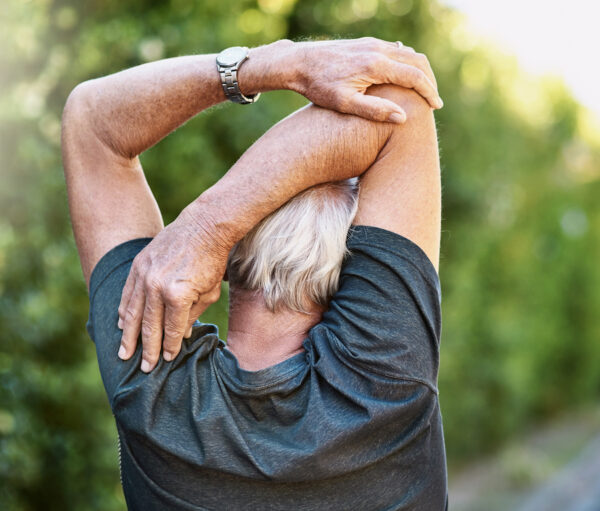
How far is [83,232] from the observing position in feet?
5.13

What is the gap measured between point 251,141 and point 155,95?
327 centimetres

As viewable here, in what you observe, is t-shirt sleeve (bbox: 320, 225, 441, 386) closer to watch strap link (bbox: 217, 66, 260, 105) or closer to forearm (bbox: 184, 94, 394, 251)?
forearm (bbox: 184, 94, 394, 251)

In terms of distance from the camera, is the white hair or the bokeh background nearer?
the white hair

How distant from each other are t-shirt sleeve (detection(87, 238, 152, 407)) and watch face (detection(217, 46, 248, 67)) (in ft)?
1.43

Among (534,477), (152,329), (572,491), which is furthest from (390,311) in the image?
(534,477)

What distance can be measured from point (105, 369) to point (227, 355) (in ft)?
0.85

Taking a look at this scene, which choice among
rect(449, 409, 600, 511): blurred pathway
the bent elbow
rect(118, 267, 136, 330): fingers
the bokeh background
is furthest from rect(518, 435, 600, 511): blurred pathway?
the bent elbow

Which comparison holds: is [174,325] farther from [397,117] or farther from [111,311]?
[397,117]

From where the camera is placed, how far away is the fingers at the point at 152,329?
138 cm

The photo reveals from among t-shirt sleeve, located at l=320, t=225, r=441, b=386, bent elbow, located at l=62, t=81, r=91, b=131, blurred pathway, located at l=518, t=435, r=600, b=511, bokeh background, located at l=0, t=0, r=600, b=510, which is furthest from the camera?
blurred pathway, located at l=518, t=435, r=600, b=511

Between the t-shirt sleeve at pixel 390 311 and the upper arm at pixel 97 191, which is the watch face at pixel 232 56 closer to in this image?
the upper arm at pixel 97 191

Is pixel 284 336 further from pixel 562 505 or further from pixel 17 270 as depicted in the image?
pixel 562 505

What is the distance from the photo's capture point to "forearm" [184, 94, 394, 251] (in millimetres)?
1405

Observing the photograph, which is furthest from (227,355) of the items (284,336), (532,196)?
(532,196)
